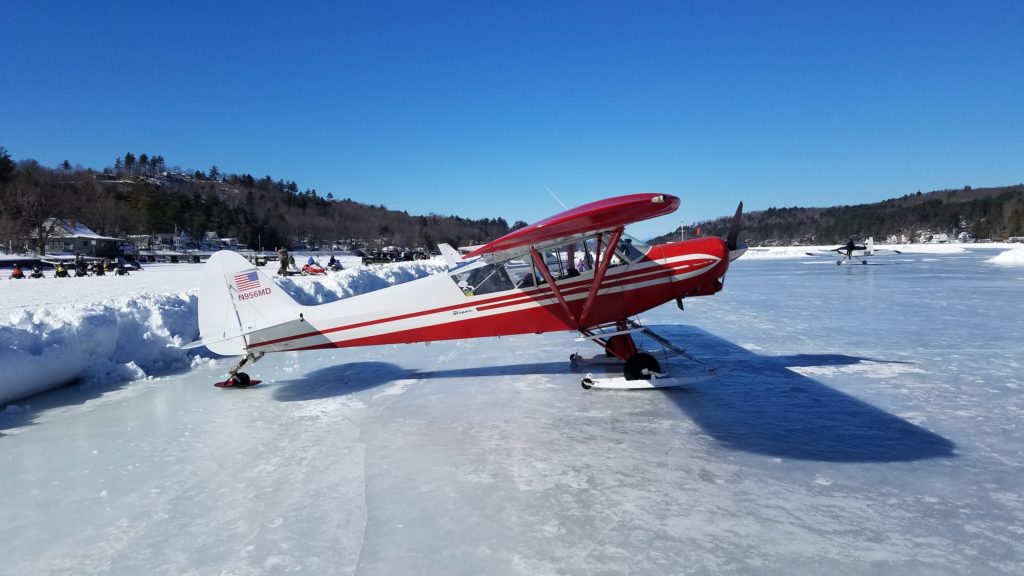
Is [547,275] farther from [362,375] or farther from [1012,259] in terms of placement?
[1012,259]

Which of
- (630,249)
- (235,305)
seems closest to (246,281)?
(235,305)

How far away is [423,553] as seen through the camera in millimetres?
2895

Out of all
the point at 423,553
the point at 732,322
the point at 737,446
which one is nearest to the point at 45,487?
the point at 423,553

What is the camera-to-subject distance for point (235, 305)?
6.82m

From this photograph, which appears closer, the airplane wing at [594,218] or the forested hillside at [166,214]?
the airplane wing at [594,218]

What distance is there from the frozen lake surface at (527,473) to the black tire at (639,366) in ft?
1.20

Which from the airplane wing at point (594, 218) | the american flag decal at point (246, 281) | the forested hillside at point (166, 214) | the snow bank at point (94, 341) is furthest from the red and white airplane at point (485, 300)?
the forested hillside at point (166, 214)

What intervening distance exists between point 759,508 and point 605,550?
1114mm

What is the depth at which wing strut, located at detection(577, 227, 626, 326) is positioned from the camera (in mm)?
6383

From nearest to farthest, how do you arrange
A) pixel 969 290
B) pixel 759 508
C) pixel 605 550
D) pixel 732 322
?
pixel 605 550 → pixel 759 508 → pixel 732 322 → pixel 969 290

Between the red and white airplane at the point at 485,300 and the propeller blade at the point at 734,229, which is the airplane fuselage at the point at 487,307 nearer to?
the red and white airplane at the point at 485,300

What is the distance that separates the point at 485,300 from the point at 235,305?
3.17m

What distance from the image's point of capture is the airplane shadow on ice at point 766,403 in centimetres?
429

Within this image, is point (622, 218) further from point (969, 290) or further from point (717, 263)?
point (969, 290)
